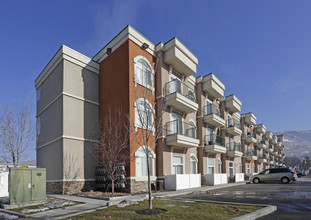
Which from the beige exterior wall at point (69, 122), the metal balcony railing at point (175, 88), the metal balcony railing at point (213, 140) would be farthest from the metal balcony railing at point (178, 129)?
the beige exterior wall at point (69, 122)

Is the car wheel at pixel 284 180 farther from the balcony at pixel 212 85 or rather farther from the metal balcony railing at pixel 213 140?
the balcony at pixel 212 85

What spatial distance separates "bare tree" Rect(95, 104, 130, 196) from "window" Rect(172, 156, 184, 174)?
523cm

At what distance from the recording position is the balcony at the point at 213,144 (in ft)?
85.6

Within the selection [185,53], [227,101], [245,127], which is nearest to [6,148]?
[185,53]

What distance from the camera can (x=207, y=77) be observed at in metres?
28.1

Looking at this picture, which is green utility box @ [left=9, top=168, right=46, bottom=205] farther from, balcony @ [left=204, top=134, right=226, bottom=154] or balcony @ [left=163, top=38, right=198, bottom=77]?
balcony @ [left=204, top=134, right=226, bottom=154]

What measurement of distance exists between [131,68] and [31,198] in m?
10.7

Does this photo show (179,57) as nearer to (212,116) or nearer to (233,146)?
(212,116)

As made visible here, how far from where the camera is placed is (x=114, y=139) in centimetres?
1819

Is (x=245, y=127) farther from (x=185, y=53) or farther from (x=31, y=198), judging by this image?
(x=31, y=198)

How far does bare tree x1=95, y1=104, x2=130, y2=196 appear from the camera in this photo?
17312 mm

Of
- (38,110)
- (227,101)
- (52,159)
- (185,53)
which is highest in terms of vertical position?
(185,53)

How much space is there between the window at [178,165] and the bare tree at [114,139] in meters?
5.23

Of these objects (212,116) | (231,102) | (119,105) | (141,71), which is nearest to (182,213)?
(119,105)
